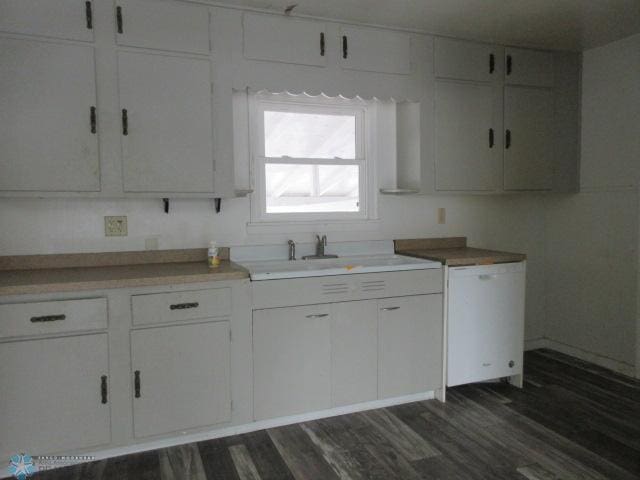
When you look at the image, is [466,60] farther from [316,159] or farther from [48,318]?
[48,318]

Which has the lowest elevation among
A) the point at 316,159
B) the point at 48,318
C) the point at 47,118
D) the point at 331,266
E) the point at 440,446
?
the point at 440,446

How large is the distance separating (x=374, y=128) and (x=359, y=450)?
6.71ft

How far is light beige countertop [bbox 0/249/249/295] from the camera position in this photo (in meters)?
2.13

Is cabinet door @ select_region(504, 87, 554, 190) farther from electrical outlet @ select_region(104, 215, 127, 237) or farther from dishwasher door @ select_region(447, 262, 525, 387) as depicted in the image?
electrical outlet @ select_region(104, 215, 127, 237)

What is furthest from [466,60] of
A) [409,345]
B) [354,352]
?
[354,352]

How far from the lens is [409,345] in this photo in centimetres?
286

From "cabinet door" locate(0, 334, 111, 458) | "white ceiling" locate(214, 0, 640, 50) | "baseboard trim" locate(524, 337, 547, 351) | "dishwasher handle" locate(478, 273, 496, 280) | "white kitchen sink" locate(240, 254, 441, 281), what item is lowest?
"baseboard trim" locate(524, 337, 547, 351)

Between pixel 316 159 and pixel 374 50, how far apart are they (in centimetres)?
76

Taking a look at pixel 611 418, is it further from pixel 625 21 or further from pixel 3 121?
pixel 3 121

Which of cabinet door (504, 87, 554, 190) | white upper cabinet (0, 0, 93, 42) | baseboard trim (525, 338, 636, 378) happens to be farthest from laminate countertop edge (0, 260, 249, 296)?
baseboard trim (525, 338, 636, 378)

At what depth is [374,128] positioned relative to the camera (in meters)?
3.31

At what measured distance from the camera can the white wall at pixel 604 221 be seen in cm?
331

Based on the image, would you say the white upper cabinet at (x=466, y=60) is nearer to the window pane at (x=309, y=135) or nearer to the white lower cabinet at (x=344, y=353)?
the window pane at (x=309, y=135)

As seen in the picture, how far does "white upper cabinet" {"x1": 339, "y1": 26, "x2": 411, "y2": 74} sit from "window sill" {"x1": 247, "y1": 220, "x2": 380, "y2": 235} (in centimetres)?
99
